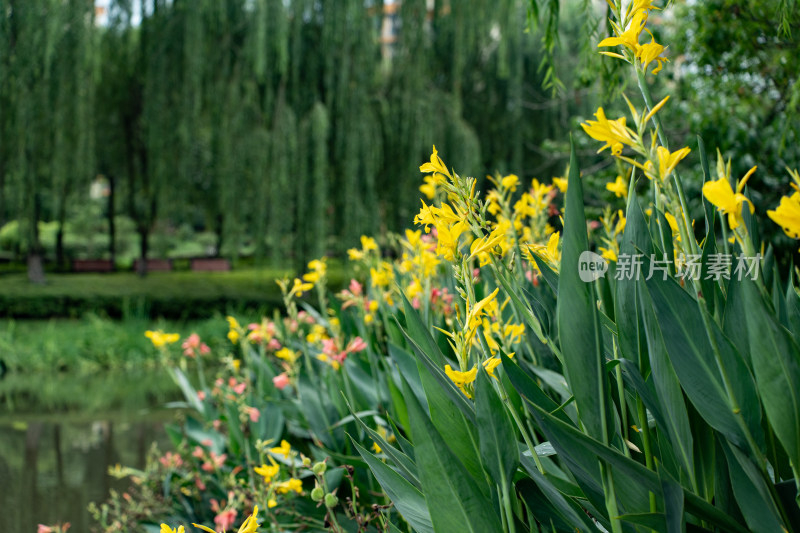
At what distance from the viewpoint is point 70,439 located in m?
4.05

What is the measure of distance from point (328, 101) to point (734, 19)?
5.43 m

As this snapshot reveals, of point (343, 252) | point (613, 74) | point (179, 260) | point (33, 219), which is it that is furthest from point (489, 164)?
point (179, 260)

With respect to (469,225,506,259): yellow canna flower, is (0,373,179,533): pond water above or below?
below

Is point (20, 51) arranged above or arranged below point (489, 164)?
above

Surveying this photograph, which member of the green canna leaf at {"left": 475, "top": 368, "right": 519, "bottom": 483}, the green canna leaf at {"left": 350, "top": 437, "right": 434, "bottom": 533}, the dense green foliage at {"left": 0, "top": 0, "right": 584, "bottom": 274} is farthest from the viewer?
the dense green foliage at {"left": 0, "top": 0, "right": 584, "bottom": 274}

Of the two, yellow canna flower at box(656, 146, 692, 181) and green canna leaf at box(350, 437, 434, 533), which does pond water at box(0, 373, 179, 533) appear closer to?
green canna leaf at box(350, 437, 434, 533)

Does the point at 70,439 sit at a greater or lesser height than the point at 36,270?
greater

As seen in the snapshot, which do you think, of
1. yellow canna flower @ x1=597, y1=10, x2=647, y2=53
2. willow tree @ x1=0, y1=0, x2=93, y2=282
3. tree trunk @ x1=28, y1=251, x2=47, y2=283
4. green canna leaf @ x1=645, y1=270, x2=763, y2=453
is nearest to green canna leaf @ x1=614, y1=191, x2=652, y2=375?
green canna leaf @ x1=645, y1=270, x2=763, y2=453

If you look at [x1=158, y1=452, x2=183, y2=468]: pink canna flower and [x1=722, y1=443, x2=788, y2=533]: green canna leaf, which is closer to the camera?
[x1=722, y1=443, x2=788, y2=533]: green canna leaf

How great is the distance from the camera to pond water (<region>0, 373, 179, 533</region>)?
2.92 meters

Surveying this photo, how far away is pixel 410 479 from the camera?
0.96m

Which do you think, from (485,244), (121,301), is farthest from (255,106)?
(485,244)

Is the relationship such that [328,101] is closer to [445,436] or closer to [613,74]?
[613,74]

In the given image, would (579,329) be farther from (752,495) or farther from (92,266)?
(92,266)
